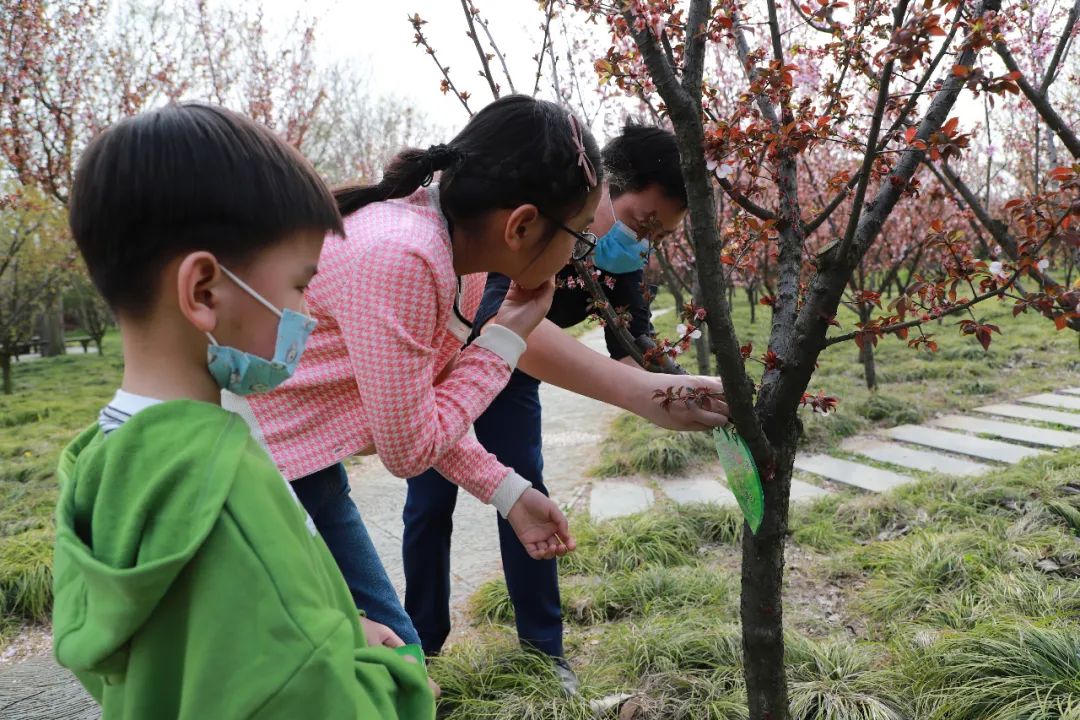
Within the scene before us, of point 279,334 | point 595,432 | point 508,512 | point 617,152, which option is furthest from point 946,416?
point 279,334

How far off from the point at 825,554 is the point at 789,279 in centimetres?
216

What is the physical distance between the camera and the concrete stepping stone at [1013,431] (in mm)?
4910

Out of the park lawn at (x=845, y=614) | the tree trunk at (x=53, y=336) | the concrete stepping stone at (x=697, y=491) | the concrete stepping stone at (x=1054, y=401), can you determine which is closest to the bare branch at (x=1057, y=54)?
the park lawn at (x=845, y=614)

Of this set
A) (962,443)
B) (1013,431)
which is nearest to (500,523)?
(962,443)

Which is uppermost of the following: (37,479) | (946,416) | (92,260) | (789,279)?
(92,260)

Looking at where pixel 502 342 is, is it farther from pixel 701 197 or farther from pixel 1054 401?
pixel 1054 401

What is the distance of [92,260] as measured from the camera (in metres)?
0.90

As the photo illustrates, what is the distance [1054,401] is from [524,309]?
583 cm

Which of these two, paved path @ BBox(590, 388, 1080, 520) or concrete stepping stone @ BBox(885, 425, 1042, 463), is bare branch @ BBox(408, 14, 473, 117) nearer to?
paved path @ BBox(590, 388, 1080, 520)

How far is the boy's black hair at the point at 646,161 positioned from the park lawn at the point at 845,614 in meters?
1.36

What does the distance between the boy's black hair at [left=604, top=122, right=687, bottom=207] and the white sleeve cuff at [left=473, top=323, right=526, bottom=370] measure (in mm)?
819

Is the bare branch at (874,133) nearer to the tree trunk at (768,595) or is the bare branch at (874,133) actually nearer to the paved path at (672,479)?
the tree trunk at (768,595)

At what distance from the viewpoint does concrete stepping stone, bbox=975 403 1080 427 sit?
211 inches

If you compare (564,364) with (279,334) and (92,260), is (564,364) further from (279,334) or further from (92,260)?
(92,260)
